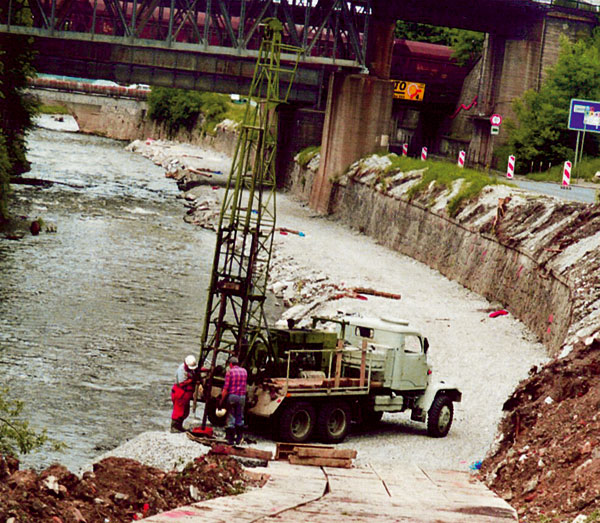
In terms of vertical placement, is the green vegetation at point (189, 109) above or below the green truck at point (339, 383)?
above

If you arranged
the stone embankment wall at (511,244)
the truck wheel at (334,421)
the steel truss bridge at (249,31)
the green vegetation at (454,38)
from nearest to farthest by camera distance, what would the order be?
the truck wheel at (334,421)
the stone embankment wall at (511,244)
the steel truss bridge at (249,31)
the green vegetation at (454,38)

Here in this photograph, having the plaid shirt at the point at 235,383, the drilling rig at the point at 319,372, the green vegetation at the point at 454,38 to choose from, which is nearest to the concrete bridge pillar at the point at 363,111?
the green vegetation at the point at 454,38

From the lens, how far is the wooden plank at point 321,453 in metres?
16.5

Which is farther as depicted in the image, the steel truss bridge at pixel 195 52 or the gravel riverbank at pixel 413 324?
the steel truss bridge at pixel 195 52

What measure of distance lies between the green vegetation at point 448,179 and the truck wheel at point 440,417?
19659 mm

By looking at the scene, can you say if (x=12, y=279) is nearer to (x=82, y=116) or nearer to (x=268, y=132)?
(x=268, y=132)

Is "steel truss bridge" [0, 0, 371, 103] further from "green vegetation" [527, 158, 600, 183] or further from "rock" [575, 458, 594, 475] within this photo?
"rock" [575, 458, 594, 475]

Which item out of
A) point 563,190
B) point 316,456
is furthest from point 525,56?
point 316,456

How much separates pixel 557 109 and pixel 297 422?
37.6m

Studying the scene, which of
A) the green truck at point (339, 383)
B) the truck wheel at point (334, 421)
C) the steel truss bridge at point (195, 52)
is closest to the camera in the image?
the green truck at point (339, 383)

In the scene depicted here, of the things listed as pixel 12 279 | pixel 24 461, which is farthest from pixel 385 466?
pixel 12 279

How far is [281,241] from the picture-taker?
4703 centimetres

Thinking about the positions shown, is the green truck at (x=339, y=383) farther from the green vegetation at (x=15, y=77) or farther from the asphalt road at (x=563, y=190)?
the green vegetation at (x=15, y=77)

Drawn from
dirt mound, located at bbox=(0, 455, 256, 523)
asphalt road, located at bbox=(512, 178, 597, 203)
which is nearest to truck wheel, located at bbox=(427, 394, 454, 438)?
dirt mound, located at bbox=(0, 455, 256, 523)
